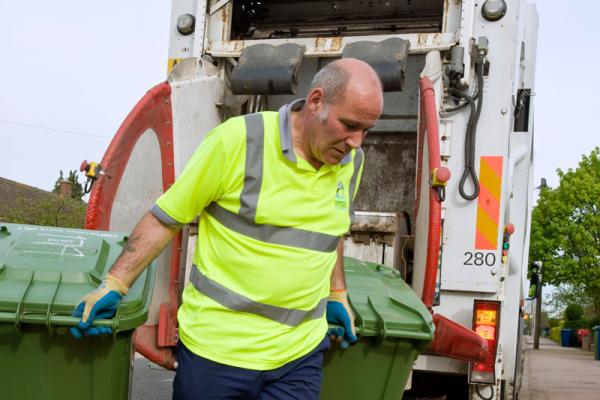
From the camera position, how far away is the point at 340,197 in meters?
2.46

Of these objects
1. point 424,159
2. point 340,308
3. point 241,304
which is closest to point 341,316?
point 340,308

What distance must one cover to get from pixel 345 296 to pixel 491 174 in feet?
5.60

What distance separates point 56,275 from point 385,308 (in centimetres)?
114

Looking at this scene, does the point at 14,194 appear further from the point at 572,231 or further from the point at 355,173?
the point at 355,173

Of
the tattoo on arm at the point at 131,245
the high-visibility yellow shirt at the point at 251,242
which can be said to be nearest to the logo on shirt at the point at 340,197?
the high-visibility yellow shirt at the point at 251,242

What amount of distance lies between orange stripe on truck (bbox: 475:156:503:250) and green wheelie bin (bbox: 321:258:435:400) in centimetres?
132

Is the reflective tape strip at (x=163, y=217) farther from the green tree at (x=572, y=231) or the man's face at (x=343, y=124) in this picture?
the green tree at (x=572, y=231)

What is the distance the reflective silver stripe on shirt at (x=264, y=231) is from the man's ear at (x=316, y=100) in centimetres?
35

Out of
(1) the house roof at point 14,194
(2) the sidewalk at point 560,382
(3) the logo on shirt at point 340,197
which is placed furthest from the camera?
(1) the house roof at point 14,194

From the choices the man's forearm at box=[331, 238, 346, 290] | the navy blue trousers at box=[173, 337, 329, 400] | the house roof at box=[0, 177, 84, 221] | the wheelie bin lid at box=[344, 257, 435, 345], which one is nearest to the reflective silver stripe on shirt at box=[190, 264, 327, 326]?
the navy blue trousers at box=[173, 337, 329, 400]

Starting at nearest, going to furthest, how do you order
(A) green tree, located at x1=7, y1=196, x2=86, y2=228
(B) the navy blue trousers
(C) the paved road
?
(B) the navy blue trousers < (C) the paved road < (A) green tree, located at x1=7, y1=196, x2=86, y2=228

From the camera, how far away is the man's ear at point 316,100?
2256mm

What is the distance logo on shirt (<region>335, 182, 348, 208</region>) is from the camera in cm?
244

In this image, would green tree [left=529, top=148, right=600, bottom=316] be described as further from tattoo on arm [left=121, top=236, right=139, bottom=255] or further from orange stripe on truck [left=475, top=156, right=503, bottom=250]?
tattoo on arm [left=121, top=236, right=139, bottom=255]
